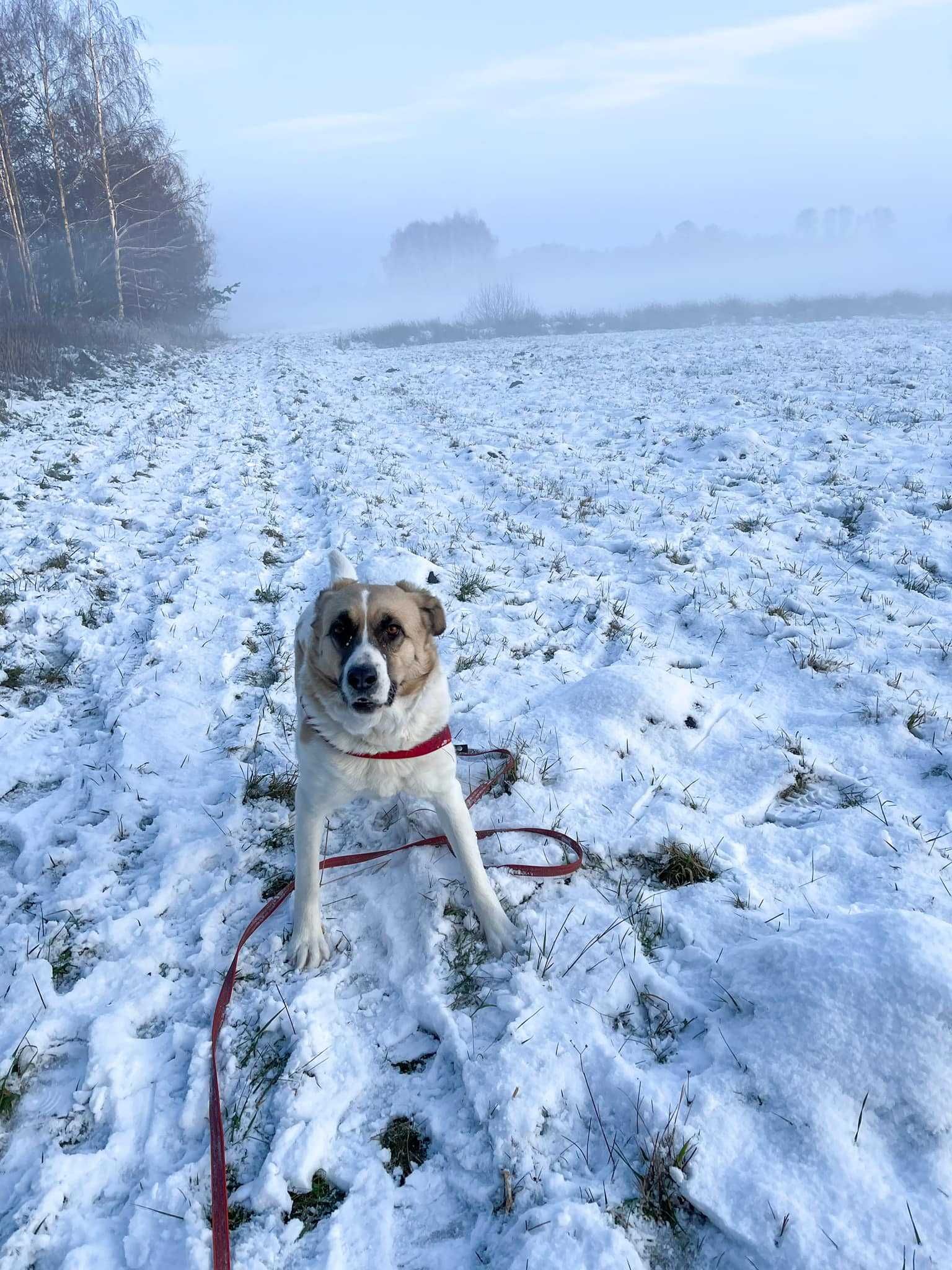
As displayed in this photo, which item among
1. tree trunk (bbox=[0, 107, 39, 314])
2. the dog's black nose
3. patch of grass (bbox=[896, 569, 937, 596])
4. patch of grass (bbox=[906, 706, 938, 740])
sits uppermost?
tree trunk (bbox=[0, 107, 39, 314])

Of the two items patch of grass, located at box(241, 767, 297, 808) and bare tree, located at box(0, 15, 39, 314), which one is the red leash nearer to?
patch of grass, located at box(241, 767, 297, 808)

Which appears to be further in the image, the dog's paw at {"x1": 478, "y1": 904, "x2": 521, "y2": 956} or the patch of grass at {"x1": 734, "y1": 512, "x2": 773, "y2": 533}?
the patch of grass at {"x1": 734, "y1": 512, "x2": 773, "y2": 533}

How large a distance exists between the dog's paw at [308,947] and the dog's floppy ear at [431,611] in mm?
1425

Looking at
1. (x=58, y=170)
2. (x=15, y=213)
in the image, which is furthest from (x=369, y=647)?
(x=58, y=170)

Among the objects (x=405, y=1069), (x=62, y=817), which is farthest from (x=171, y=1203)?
(x=62, y=817)

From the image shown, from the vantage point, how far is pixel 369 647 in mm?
2824

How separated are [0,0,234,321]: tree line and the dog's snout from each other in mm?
25293

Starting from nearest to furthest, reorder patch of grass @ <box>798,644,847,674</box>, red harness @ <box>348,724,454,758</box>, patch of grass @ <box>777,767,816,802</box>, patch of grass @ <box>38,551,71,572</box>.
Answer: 1. red harness @ <box>348,724,454,758</box>
2. patch of grass @ <box>777,767,816,802</box>
3. patch of grass @ <box>798,644,847,674</box>
4. patch of grass @ <box>38,551,71,572</box>

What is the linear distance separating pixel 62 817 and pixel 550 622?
367cm

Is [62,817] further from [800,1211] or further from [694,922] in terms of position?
[800,1211]

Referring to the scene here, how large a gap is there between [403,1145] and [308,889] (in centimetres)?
101

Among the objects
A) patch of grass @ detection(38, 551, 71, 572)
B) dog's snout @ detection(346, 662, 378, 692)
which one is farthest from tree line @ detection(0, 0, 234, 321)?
dog's snout @ detection(346, 662, 378, 692)

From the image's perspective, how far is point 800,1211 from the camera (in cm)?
173

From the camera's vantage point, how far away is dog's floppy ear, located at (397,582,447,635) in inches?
129
